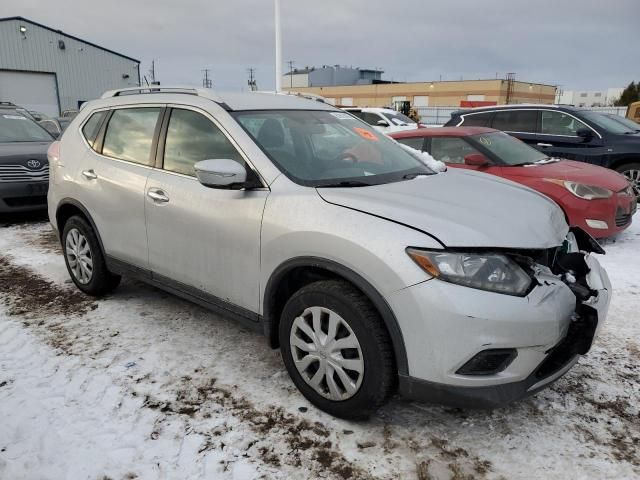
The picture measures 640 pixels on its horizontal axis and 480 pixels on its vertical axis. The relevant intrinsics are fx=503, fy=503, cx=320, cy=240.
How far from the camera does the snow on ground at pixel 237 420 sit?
238cm

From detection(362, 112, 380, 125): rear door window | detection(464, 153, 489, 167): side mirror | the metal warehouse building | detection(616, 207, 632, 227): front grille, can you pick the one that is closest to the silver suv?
detection(464, 153, 489, 167): side mirror

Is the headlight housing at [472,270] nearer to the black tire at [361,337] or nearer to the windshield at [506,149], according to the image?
the black tire at [361,337]

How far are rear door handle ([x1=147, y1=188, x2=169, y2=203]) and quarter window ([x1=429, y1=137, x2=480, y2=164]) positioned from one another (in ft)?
13.8

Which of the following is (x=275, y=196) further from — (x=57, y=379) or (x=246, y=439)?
(x=57, y=379)

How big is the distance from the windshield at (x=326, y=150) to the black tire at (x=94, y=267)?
1821 mm

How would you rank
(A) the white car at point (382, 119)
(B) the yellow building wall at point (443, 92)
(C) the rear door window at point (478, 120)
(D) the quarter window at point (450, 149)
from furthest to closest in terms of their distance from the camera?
(B) the yellow building wall at point (443, 92), (A) the white car at point (382, 119), (C) the rear door window at point (478, 120), (D) the quarter window at point (450, 149)

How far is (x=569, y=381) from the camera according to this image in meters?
3.11

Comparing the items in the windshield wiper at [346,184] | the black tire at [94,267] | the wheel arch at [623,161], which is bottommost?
the black tire at [94,267]

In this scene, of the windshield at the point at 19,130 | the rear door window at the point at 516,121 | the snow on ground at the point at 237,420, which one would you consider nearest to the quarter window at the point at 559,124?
the rear door window at the point at 516,121

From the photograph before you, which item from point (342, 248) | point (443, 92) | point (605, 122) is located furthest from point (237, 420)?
point (443, 92)

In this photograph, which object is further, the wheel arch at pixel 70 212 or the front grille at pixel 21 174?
the front grille at pixel 21 174

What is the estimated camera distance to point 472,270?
2.25 meters

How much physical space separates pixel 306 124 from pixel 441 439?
2152mm

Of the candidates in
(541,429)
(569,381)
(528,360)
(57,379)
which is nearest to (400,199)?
(528,360)
